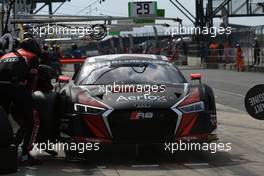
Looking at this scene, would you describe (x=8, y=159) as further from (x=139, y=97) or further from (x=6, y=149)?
(x=139, y=97)

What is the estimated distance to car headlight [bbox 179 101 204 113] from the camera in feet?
25.1

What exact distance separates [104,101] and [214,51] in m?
33.2

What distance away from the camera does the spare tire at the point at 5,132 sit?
23.7 feet

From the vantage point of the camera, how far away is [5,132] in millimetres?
7242

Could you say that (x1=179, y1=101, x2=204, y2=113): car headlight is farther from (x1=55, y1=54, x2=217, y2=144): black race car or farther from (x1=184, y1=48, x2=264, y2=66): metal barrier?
(x1=184, y1=48, x2=264, y2=66): metal barrier

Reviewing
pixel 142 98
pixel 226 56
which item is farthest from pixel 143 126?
pixel 226 56

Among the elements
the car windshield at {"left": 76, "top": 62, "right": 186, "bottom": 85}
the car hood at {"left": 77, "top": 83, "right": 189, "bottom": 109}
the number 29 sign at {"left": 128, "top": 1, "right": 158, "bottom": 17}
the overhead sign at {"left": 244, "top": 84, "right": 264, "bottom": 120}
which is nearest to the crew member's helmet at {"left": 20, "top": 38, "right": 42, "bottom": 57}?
the car hood at {"left": 77, "top": 83, "right": 189, "bottom": 109}

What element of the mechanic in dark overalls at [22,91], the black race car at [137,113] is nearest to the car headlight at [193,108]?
the black race car at [137,113]

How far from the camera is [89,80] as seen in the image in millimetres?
8688

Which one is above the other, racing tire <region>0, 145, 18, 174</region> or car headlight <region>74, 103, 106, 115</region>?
car headlight <region>74, 103, 106, 115</region>

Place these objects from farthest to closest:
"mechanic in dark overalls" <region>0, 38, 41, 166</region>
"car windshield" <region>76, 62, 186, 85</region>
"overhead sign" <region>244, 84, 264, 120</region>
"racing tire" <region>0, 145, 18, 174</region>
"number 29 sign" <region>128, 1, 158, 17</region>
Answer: "number 29 sign" <region>128, 1, 158, 17</region>
"car windshield" <region>76, 62, 186, 85</region>
"mechanic in dark overalls" <region>0, 38, 41, 166</region>
"racing tire" <region>0, 145, 18, 174</region>
"overhead sign" <region>244, 84, 264, 120</region>

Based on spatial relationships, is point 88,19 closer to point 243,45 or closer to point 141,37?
point 243,45

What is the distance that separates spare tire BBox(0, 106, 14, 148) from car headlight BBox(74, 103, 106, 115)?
2.89ft

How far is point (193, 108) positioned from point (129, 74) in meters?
1.41
